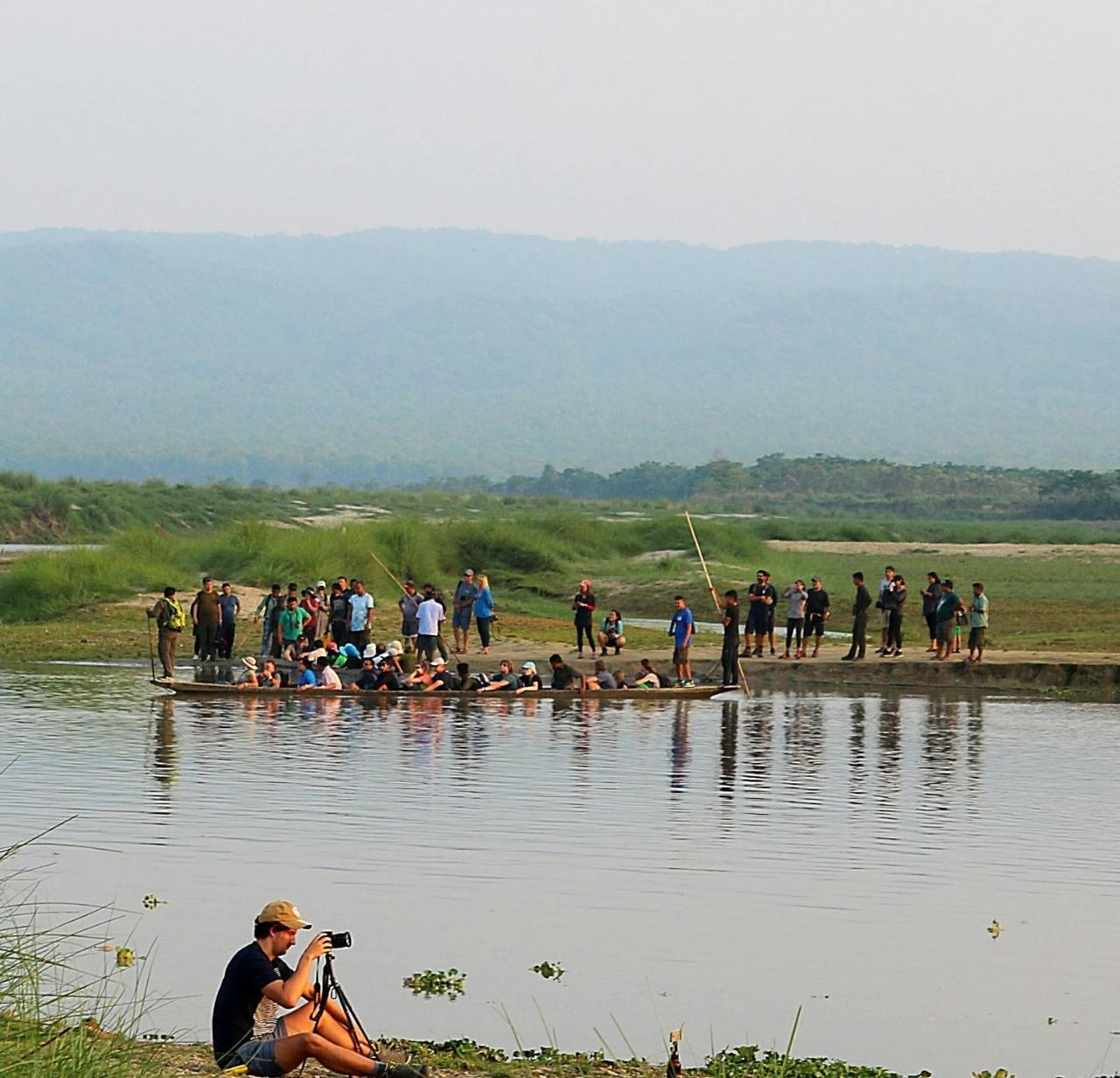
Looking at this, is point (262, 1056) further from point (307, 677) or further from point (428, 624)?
point (428, 624)

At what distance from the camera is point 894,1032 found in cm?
1223

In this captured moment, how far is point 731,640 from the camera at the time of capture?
32188 millimetres

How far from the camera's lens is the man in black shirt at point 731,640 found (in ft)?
104

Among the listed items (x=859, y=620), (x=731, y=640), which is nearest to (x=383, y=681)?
(x=731, y=640)

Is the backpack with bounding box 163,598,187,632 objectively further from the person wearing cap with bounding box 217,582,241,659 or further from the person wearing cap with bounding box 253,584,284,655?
the person wearing cap with bounding box 217,582,241,659

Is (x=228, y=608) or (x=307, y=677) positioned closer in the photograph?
(x=307, y=677)

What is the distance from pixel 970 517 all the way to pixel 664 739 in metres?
130

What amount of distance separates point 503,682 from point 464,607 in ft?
17.1

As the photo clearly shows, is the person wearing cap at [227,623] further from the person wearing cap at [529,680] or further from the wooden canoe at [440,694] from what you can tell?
the person wearing cap at [529,680]

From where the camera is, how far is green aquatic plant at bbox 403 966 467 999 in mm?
12834

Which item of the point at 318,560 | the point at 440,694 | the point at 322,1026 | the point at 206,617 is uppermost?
the point at 318,560

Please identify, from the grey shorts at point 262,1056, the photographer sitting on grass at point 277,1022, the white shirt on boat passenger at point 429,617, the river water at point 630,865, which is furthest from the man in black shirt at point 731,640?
the grey shorts at point 262,1056

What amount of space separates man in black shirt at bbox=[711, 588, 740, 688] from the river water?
12.0ft

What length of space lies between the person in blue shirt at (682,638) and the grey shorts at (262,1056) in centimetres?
2248
